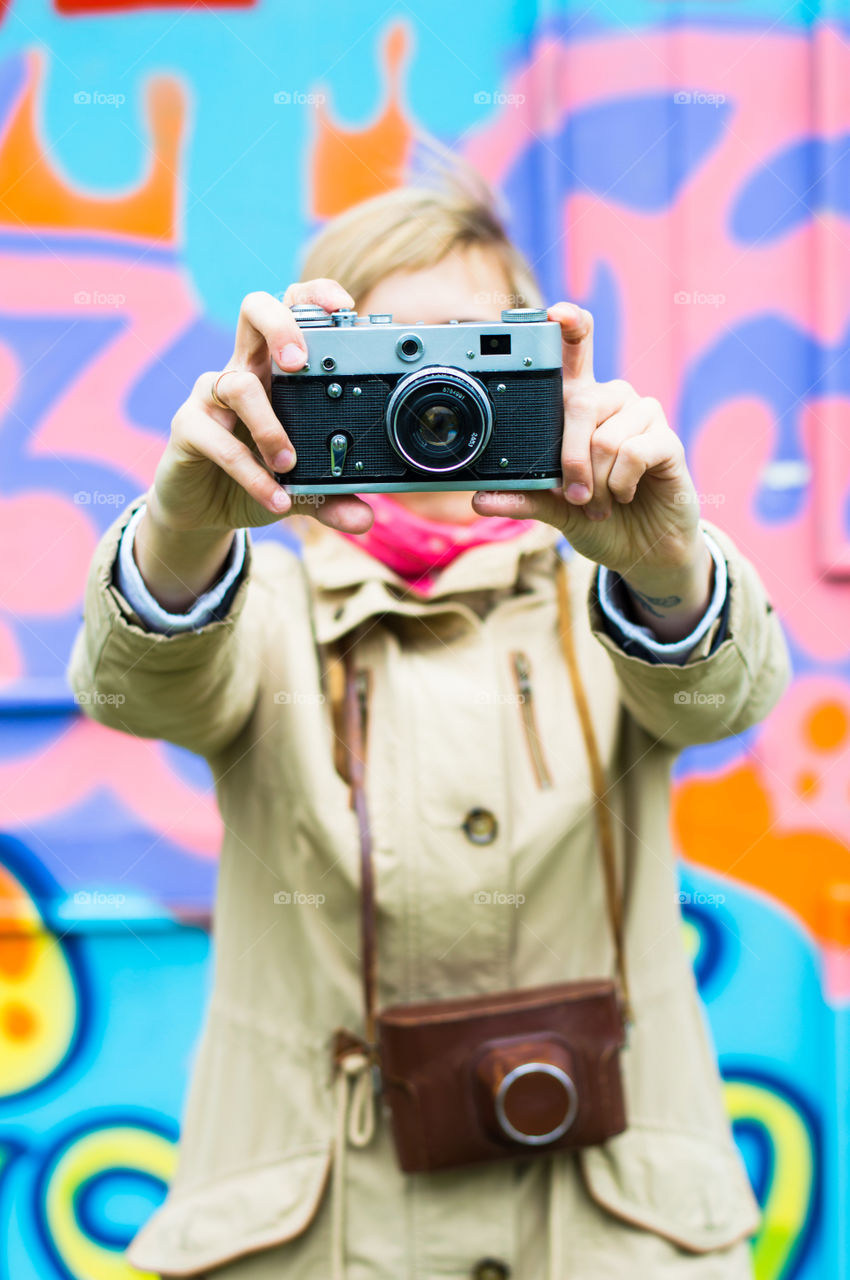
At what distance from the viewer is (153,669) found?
3.23 feet

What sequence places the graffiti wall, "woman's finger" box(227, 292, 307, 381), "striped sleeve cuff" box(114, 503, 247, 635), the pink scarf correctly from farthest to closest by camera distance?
the graffiti wall → the pink scarf → "striped sleeve cuff" box(114, 503, 247, 635) → "woman's finger" box(227, 292, 307, 381)

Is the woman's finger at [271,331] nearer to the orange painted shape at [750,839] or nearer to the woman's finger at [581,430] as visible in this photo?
the woman's finger at [581,430]

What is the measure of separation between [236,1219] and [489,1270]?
0.27 metres

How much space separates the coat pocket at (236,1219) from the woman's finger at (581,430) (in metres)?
0.75

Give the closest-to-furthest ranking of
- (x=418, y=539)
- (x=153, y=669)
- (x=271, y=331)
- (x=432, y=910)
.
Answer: (x=271, y=331)
(x=153, y=669)
(x=432, y=910)
(x=418, y=539)

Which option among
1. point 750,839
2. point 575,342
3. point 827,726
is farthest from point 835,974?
point 575,342

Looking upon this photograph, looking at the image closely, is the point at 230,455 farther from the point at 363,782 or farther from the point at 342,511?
the point at 363,782

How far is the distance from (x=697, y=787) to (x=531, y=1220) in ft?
3.45

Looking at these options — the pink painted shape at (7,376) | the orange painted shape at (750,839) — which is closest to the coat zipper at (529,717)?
the orange painted shape at (750,839)

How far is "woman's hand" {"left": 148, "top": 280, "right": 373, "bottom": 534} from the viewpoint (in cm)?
86

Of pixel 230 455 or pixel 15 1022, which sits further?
pixel 15 1022

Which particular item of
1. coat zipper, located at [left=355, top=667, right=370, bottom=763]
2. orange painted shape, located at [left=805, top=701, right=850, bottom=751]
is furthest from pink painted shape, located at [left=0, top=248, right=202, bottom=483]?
orange painted shape, located at [left=805, top=701, right=850, bottom=751]

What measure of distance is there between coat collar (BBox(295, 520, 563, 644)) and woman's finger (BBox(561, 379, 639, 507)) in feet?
0.85

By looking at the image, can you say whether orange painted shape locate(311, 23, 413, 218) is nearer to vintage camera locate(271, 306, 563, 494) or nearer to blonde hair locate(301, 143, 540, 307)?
blonde hair locate(301, 143, 540, 307)
